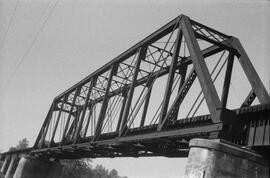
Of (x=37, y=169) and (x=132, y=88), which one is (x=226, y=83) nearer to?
(x=132, y=88)

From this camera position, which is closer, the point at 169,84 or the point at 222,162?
the point at 222,162

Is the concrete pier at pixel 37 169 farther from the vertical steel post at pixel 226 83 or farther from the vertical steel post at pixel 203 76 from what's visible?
→ the vertical steel post at pixel 203 76

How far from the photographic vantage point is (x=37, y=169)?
30781 millimetres

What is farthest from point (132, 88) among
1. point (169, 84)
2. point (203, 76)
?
point (203, 76)

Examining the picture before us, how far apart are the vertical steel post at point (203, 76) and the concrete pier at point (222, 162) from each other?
1.06 meters

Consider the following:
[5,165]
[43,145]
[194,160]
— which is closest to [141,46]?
[194,160]

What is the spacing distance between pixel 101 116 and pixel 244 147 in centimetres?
Result: 1076

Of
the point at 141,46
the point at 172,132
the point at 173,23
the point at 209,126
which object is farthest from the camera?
the point at 141,46

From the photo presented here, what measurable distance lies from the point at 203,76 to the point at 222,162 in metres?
3.00

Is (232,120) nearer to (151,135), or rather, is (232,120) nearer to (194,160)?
(194,160)

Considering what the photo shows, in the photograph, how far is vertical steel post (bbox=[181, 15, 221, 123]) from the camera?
27.9ft

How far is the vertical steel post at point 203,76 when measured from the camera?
8.52 metres

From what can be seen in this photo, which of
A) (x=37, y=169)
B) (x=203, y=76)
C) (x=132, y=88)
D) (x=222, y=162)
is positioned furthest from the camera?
(x=37, y=169)

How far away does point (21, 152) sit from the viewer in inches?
1560
